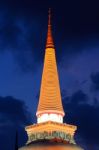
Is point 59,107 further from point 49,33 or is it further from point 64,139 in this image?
point 49,33

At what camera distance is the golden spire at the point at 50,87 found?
8062cm

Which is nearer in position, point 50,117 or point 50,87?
point 50,117

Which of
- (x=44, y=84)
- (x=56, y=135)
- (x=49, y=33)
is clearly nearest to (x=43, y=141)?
(x=56, y=135)

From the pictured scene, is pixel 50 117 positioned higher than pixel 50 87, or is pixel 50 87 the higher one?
pixel 50 87

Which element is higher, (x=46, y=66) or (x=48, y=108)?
(x=46, y=66)

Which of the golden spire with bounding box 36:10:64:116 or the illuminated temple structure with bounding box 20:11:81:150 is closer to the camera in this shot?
the illuminated temple structure with bounding box 20:11:81:150

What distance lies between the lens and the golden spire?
A: 8062 cm

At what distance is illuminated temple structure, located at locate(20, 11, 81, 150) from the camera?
3081 inches

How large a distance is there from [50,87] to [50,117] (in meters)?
3.88

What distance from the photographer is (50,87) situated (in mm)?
82125

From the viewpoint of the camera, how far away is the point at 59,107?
3179 inches

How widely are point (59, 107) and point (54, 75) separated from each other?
14.4ft

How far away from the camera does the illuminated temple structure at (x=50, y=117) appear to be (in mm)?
78250

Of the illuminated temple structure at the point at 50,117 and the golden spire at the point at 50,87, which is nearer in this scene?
the illuminated temple structure at the point at 50,117
